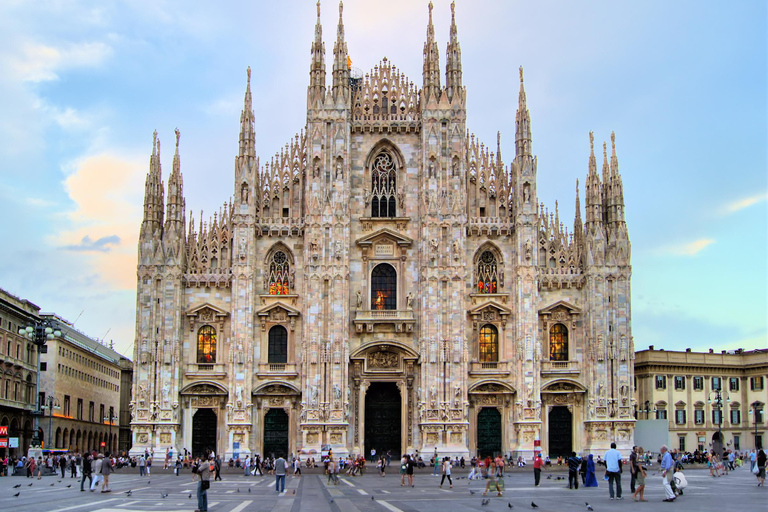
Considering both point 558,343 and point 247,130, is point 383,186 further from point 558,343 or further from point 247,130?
point 558,343

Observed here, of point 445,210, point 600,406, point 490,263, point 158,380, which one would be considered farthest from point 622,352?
point 158,380

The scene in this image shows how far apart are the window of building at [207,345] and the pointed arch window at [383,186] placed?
13.2m

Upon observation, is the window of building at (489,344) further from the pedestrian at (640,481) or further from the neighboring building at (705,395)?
the pedestrian at (640,481)

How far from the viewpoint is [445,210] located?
60156mm

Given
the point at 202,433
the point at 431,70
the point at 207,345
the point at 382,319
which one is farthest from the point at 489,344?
the point at 202,433

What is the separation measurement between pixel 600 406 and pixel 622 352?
12.3 ft

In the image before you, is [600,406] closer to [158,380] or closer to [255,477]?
[255,477]

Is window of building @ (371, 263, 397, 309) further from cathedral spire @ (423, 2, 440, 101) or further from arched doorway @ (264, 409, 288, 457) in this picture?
cathedral spire @ (423, 2, 440, 101)

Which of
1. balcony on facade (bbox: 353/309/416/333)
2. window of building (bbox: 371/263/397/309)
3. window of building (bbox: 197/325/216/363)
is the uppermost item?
window of building (bbox: 371/263/397/309)

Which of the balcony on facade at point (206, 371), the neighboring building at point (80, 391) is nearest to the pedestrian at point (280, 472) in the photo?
the balcony on facade at point (206, 371)

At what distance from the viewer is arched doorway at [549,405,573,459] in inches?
2339

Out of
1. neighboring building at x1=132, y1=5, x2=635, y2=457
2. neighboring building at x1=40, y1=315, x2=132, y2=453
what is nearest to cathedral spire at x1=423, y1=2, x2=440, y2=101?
neighboring building at x1=132, y1=5, x2=635, y2=457

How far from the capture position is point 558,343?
60656 mm

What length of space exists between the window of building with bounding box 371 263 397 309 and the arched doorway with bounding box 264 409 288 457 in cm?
959
